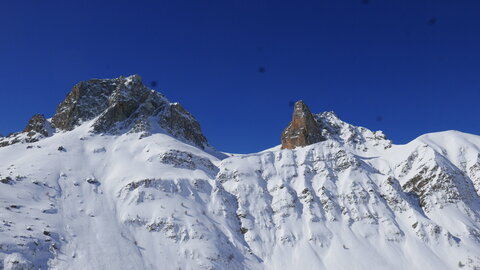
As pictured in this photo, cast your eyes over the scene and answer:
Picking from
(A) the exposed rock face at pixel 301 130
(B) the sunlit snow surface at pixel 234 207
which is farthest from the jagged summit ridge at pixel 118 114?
(A) the exposed rock face at pixel 301 130

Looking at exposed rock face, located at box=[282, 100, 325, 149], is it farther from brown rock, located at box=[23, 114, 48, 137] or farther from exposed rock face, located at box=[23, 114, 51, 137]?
brown rock, located at box=[23, 114, 48, 137]

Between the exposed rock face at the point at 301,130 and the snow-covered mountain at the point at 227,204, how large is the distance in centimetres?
2346

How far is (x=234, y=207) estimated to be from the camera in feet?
320

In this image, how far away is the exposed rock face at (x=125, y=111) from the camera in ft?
440

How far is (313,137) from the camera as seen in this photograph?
Result: 147625 mm

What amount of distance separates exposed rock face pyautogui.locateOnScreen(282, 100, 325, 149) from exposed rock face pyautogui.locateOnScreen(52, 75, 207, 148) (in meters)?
34.0

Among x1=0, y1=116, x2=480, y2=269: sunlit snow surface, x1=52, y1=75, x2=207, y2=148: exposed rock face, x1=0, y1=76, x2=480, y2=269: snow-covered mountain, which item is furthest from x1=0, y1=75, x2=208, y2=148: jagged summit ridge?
x1=0, y1=116, x2=480, y2=269: sunlit snow surface

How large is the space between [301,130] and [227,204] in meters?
59.7

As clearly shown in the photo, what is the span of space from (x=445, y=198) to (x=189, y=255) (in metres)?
69.3

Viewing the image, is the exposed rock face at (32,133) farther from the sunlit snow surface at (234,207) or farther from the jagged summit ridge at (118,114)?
the sunlit snow surface at (234,207)

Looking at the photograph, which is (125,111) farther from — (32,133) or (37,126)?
(32,133)

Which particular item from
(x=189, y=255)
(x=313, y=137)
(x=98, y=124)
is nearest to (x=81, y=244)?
(x=189, y=255)

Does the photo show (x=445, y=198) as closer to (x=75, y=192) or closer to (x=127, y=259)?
(x=127, y=259)

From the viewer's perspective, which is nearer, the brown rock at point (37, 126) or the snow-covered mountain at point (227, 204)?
the snow-covered mountain at point (227, 204)
